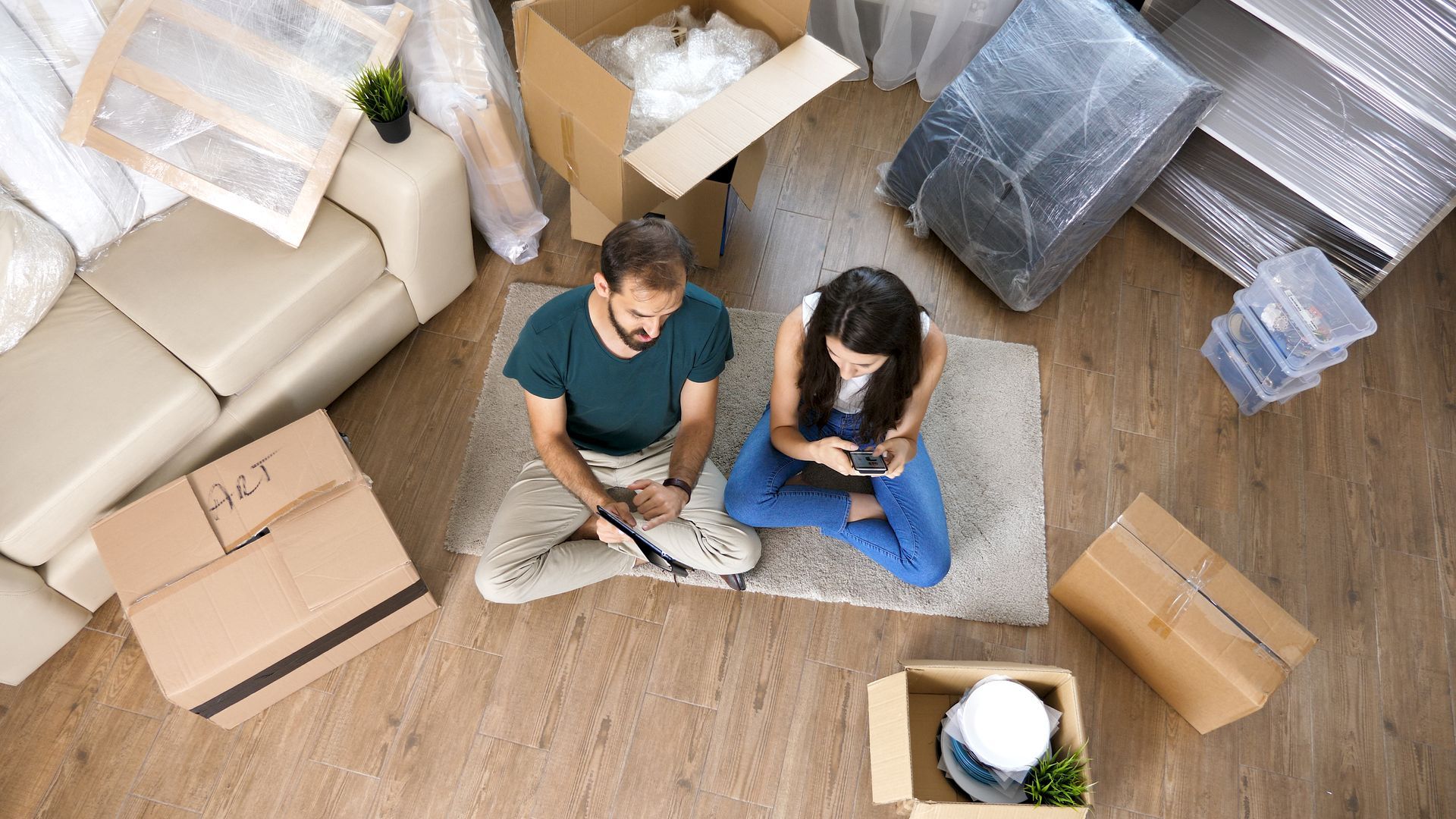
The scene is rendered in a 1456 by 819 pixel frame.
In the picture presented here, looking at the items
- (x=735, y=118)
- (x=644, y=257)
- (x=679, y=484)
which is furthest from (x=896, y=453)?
(x=735, y=118)

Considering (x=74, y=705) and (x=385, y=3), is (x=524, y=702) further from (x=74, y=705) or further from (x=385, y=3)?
(x=385, y=3)

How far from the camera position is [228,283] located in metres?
1.79

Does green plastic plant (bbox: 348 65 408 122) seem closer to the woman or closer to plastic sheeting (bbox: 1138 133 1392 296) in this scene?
the woman

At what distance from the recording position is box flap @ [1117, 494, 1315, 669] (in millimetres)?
1629

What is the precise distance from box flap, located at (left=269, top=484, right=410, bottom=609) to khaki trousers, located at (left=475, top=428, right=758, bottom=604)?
0.66ft

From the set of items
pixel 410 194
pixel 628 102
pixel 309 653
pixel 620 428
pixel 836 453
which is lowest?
pixel 309 653

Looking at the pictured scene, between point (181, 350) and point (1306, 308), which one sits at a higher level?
point (1306, 308)

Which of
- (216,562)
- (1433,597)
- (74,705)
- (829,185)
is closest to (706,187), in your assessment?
(829,185)

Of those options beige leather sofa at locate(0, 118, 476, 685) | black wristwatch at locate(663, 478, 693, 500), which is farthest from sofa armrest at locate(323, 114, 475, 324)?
black wristwatch at locate(663, 478, 693, 500)

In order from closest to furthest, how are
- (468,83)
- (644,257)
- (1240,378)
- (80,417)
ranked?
(644,257), (80,417), (468,83), (1240,378)

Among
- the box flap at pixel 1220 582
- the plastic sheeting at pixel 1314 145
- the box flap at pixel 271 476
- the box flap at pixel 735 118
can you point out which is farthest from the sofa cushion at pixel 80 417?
the plastic sheeting at pixel 1314 145

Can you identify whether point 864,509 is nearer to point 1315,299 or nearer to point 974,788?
point 974,788

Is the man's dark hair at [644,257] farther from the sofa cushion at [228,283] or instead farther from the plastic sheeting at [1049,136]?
the plastic sheeting at [1049,136]

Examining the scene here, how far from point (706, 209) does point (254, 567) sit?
127 cm
